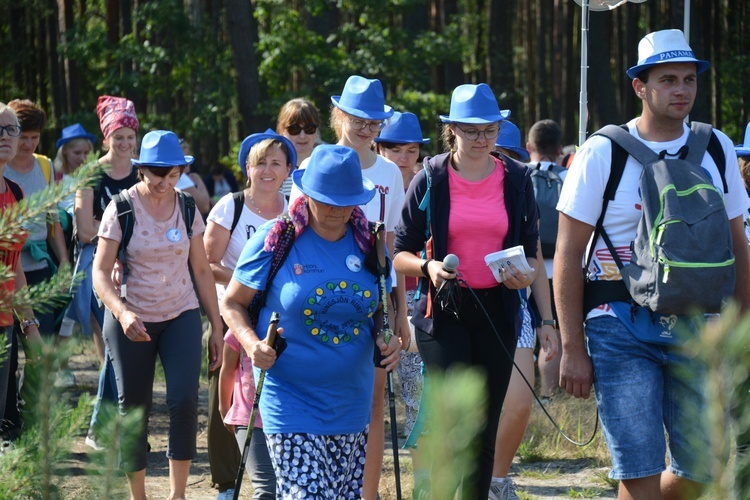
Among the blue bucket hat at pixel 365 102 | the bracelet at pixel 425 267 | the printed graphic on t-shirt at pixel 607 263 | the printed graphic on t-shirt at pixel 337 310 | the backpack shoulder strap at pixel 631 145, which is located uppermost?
the blue bucket hat at pixel 365 102

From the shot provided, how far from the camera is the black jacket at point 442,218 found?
15.8ft

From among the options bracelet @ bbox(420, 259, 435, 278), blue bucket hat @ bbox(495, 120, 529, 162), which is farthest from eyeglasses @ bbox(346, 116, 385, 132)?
blue bucket hat @ bbox(495, 120, 529, 162)

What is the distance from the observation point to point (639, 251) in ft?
12.2

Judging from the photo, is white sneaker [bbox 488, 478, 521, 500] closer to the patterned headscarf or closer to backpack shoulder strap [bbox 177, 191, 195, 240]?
backpack shoulder strap [bbox 177, 191, 195, 240]

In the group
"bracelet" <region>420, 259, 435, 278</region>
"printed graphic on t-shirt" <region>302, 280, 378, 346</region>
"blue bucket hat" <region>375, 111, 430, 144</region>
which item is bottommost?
"printed graphic on t-shirt" <region>302, 280, 378, 346</region>

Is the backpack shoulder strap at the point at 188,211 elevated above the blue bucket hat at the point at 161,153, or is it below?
below

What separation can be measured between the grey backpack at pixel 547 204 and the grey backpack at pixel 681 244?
4.24 meters

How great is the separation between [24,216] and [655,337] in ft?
8.56

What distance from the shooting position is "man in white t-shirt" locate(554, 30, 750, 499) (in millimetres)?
3768

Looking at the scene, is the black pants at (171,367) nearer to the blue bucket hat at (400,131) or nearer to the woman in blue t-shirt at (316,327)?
the woman in blue t-shirt at (316,327)

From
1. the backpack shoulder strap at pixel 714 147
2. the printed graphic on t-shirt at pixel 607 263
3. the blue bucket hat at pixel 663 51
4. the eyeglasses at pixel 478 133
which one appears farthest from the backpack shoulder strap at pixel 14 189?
the backpack shoulder strap at pixel 714 147

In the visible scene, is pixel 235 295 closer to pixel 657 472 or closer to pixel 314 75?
pixel 657 472

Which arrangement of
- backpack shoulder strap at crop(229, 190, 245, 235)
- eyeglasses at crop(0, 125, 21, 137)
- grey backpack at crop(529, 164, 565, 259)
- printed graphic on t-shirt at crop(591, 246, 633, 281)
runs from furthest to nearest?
grey backpack at crop(529, 164, 565, 259)
backpack shoulder strap at crop(229, 190, 245, 235)
eyeglasses at crop(0, 125, 21, 137)
printed graphic on t-shirt at crop(591, 246, 633, 281)

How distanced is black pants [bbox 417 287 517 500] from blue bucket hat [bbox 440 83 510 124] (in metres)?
0.78
